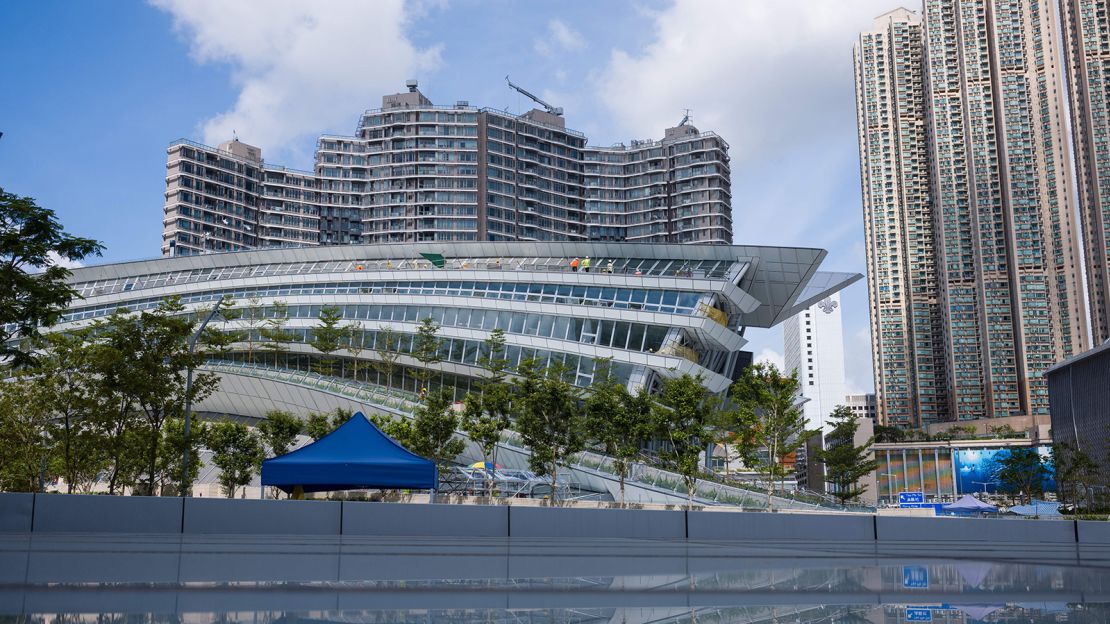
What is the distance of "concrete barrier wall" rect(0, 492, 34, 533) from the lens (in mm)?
18938

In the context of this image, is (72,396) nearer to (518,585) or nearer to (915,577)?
(518,585)

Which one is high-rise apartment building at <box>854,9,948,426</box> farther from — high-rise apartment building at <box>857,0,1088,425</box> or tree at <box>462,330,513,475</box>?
tree at <box>462,330,513,475</box>

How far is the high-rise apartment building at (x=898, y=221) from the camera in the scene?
137750mm

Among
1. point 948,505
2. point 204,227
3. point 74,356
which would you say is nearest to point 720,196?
point 204,227

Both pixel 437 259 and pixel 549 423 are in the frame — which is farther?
pixel 437 259

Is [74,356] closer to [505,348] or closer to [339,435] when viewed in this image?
[339,435]

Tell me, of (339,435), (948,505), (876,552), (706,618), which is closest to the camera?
(706,618)

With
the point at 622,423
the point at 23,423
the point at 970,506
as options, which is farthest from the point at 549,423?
the point at 970,506

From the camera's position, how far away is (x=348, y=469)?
25.0 meters

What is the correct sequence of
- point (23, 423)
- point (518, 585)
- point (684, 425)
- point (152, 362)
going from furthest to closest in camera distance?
point (684, 425), point (23, 423), point (152, 362), point (518, 585)

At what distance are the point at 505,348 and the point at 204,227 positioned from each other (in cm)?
10094

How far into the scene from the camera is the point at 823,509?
132ft

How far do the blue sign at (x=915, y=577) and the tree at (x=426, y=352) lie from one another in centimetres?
4916

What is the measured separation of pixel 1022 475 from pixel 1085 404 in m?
9.20
